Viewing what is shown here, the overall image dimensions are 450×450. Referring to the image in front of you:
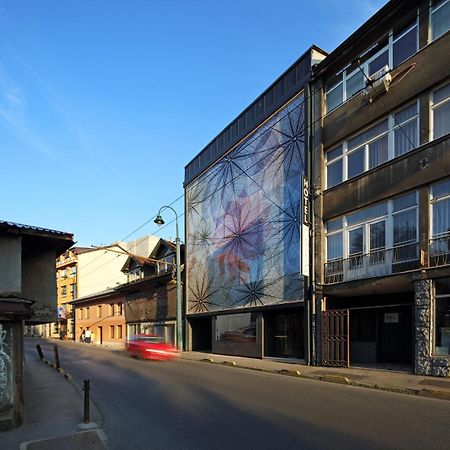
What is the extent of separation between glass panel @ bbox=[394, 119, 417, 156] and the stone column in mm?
4562

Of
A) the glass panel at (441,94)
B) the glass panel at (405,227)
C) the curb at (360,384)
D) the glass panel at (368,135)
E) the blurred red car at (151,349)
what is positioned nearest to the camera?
the curb at (360,384)

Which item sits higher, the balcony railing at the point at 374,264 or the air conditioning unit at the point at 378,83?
the air conditioning unit at the point at 378,83

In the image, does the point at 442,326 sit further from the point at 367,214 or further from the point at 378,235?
the point at 367,214

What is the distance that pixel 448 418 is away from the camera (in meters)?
8.80

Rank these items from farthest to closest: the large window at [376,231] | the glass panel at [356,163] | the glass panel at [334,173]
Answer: the glass panel at [334,173], the glass panel at [356,163], the large window at [376,231]

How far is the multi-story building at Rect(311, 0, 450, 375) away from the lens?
51.2ft

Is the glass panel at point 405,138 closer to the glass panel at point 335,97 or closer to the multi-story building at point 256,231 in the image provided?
the glass panel at point 335,97

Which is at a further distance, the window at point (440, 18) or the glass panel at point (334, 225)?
the glass panel at point (334, 225)

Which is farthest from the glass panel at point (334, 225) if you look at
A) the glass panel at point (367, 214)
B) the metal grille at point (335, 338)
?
the metal grille at point (335, 338)

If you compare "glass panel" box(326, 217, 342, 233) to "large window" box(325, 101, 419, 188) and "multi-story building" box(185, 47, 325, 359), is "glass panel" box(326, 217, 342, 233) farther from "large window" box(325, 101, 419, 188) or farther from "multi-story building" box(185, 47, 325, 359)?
"large window" box(325, 101, 419, 188)

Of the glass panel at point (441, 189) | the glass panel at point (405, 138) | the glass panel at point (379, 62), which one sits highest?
the glass panel at point (379, 62)

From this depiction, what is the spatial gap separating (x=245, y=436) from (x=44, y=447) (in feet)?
10.0

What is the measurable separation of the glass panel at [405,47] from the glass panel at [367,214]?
200 inches

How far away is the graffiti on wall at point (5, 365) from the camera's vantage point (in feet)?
28.0
